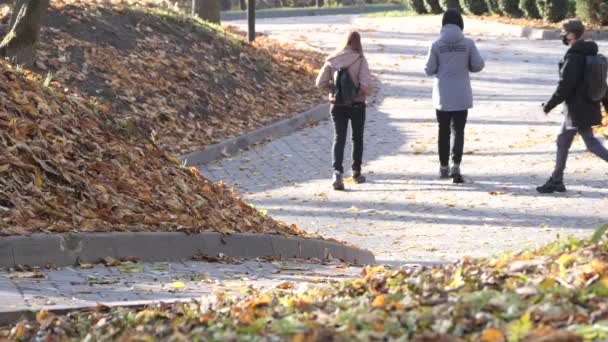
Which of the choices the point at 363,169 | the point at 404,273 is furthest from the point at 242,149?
the point at 404,273

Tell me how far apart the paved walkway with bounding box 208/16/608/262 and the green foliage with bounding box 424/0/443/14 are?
17.3 m

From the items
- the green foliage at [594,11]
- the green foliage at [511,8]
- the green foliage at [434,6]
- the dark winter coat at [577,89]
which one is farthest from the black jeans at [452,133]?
the green foliage at [434,6]

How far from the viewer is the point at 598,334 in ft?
15.2

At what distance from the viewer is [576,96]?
12.4 metres

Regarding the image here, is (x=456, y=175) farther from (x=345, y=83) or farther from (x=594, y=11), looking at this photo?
(x=594, y=11)

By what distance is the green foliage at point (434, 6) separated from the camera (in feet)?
133

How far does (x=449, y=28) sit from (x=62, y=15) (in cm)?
680

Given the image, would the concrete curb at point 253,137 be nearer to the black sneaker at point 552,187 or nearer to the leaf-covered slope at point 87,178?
the leaf-covered slope at point 87,178

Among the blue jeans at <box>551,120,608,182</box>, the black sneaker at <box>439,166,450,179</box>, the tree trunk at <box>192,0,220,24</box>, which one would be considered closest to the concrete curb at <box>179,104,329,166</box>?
the black sneaker at <box>439,166,450,179</box>

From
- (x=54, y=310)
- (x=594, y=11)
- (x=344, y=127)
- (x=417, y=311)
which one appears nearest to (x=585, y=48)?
(x=344, y=127)

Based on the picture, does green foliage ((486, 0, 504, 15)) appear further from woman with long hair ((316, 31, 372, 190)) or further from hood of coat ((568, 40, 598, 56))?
hood of coat ((568, 40, 598, 56))

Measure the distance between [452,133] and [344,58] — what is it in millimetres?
1495

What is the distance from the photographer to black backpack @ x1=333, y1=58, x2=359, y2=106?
13.6 m

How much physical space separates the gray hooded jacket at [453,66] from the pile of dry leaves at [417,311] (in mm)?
7324
